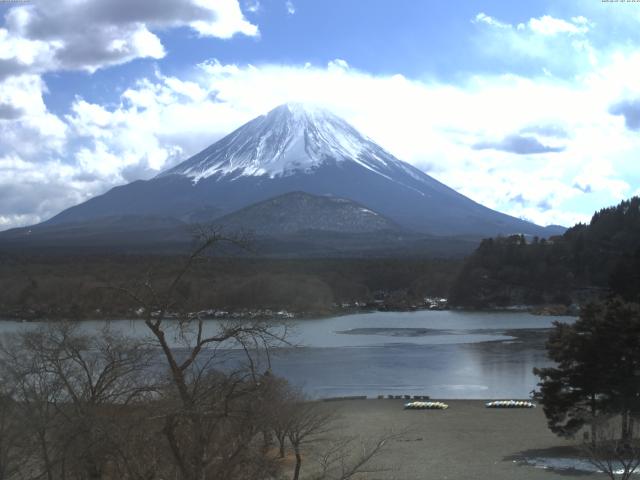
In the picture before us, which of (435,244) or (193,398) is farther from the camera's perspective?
(435,244)

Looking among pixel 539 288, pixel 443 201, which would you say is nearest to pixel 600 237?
pixel 539 288

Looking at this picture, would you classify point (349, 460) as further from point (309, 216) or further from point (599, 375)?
point (309, 216)

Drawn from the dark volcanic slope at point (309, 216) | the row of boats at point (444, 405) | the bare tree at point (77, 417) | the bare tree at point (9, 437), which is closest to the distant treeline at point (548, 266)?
the row of boats at point (444, 405)

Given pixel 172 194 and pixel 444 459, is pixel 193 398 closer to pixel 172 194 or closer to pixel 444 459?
pixel 444 459

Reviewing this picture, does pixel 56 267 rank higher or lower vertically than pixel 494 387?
higher

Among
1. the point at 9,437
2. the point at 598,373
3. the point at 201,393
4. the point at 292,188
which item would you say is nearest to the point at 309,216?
the point at 292,188

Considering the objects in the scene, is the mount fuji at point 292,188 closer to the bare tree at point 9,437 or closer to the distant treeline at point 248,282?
the distant treeline at point 248,282

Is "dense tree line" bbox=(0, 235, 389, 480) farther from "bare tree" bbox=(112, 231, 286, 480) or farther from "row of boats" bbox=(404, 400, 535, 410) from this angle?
"row of boats" bbox=(404, 400, 535, 410)
